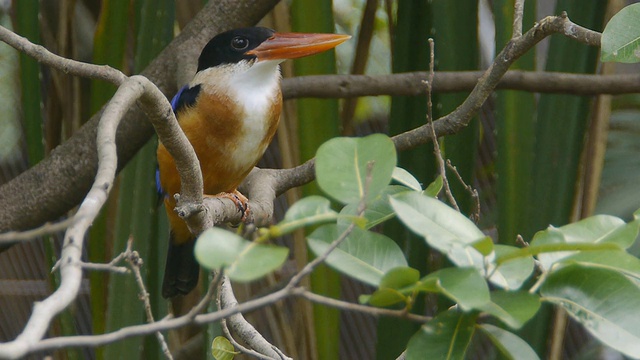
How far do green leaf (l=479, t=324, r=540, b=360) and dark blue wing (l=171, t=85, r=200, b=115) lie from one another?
52.9 inches

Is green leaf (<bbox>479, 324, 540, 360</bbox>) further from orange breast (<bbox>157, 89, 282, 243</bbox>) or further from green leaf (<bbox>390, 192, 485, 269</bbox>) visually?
orange breast (<bbox>157, 89, 282, 243</bbox>)

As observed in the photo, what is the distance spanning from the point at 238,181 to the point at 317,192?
209 millimetres

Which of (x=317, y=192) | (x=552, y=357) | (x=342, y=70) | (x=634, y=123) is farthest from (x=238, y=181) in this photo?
(x=634, y=123)

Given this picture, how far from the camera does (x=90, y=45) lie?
2.52 m

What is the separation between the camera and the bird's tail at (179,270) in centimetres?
213

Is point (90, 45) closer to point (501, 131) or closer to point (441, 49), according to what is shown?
point (441, 49)

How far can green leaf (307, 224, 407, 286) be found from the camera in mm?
687

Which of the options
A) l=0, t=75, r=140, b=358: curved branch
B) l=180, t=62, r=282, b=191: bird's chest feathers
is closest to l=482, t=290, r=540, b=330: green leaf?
l=0, t=75, r=140, b=358: curved branch

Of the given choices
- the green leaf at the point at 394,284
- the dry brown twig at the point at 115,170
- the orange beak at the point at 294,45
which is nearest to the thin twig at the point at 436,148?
the dry brown twig at the point at 115,170

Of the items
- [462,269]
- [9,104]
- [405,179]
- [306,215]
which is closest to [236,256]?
[306,215]

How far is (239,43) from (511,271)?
1436mm

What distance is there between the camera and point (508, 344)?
728 mm

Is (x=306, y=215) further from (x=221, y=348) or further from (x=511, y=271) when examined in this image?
(x=221, y=348)

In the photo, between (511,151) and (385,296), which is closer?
(385,296)
